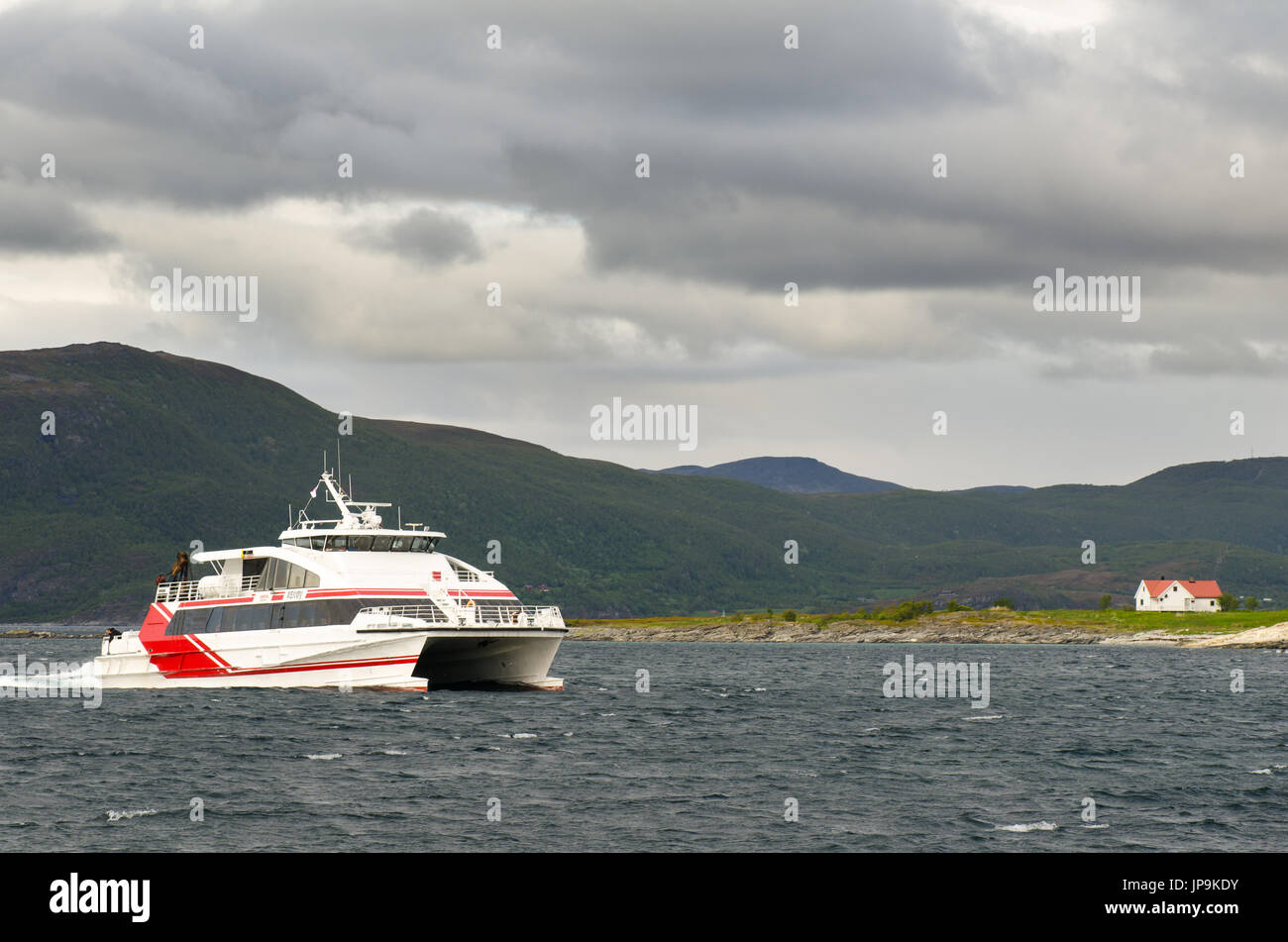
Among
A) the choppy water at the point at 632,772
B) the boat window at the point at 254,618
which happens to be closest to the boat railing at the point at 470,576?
the choppy water at the point at 632,772

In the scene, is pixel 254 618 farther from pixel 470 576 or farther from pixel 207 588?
pixel 470 576

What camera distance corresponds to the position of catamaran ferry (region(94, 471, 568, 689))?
6084cm

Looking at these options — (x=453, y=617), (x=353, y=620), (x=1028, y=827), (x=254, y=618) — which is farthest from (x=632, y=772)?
(x=254, y=618)

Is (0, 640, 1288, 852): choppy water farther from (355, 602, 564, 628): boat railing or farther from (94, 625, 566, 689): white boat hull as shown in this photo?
(355, 602, 564, 628): boat railing

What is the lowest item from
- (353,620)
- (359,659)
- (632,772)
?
(632,772)

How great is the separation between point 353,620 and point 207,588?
10036mm

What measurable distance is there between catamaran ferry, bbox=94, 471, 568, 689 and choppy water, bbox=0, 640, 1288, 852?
158 centimetres

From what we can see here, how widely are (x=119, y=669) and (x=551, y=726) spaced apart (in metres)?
31.7

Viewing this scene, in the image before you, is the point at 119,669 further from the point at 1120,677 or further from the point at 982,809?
the point at 1120,677

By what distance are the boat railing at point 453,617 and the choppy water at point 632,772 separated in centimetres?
343

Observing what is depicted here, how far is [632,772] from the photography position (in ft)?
133

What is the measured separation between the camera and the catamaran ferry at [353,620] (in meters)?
60.8
